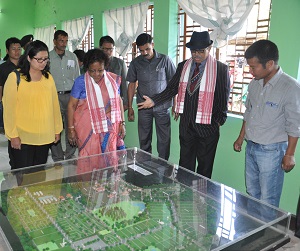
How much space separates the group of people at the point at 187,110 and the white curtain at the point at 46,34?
5.43m

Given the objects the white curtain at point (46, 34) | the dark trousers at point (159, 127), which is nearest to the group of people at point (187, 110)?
the dark trousers at point (159, 127)

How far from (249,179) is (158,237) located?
45.0 inches

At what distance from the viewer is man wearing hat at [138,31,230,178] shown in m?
2.60

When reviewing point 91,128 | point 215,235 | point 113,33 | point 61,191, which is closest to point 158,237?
point 215,235

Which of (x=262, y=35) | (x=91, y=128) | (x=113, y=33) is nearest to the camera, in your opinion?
(x=91, y=128)

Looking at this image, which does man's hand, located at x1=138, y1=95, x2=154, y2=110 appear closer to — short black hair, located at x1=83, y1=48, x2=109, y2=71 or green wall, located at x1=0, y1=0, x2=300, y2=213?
short black hair, located at x1=83, y1=48, x2=109, y2=71

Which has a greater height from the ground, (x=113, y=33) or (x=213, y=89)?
(x=113, y=33)

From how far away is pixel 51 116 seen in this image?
252 cm

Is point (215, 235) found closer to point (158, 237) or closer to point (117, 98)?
point (158, 237)

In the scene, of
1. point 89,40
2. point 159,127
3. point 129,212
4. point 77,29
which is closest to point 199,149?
point 159,127

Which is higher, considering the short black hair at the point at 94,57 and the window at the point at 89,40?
the window at the point at 89,40

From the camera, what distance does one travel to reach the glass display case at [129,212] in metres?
1.38

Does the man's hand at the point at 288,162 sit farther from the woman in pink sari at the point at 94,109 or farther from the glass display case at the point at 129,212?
the woman in pink sari at the point at 94,109

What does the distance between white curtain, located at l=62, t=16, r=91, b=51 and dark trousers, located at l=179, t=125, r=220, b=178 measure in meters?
3.94
